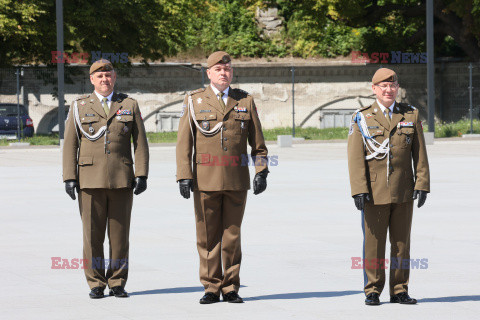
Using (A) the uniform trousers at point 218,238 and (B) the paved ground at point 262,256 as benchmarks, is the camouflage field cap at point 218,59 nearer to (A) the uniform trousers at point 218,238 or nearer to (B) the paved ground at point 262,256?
(A) the uniform trousers at point 218,238

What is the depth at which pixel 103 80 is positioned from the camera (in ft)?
24.3

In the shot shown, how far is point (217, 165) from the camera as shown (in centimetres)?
721

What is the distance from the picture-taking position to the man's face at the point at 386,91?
23.0 ft

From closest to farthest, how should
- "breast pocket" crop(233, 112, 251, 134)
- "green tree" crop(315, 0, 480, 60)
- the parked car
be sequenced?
"breast pocket" crop(233, 112, 251, 134) → the parked car → "green tree" crop(315, 0, 480, 60)

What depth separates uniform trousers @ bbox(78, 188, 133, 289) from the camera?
745cm

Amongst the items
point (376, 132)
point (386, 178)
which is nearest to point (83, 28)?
point (376, 132)

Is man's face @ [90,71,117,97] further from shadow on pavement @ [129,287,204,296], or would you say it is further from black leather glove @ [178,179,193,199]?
shadow on pavement @ [129,287,204,296]

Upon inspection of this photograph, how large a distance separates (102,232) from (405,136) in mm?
2427

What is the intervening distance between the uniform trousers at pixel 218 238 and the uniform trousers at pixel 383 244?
3.15 feet

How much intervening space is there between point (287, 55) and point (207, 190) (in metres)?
39.9

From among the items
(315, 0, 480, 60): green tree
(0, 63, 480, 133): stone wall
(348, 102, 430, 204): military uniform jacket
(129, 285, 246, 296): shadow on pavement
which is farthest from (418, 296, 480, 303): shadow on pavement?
(0, 63, 480, 133): stone wall

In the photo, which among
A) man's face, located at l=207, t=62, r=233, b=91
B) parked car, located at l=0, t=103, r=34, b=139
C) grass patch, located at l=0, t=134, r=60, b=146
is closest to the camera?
man's face, located at l=207, t=62, r=233, b=91

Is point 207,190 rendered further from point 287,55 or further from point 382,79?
point 287,55

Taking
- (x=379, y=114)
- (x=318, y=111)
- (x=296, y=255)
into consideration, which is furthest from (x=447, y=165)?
(x=318, y=111)
